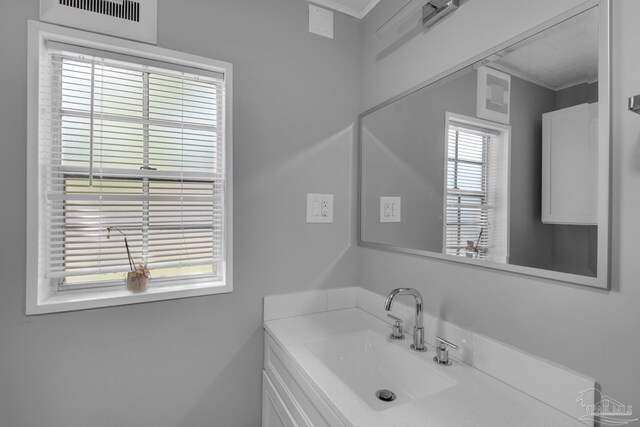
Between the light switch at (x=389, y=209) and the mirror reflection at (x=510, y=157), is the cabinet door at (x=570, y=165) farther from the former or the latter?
the light switch at (x=389, y=209)

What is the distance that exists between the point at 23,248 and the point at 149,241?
1.32ft

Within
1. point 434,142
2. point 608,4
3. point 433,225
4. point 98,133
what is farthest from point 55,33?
point 608,4

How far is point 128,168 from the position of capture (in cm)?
133

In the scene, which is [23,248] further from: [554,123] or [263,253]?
[554,123]

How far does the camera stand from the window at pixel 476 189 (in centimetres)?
102

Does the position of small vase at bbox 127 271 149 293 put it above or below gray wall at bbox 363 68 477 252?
below

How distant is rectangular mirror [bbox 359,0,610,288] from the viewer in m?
0.81

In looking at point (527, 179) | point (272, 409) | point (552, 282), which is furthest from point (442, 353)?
point (272, 409)

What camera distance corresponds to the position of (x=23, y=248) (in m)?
1.12

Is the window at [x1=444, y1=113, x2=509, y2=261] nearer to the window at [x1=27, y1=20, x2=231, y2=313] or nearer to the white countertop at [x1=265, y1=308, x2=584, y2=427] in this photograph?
the white countertop at [x1=265, y1=308, x2=584, y2=427]

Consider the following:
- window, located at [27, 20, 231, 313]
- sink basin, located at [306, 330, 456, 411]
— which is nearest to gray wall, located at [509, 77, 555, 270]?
sink basin, located at [306, 330, 456, 411]

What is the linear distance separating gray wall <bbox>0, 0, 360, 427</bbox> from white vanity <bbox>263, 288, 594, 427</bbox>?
5.9 inches

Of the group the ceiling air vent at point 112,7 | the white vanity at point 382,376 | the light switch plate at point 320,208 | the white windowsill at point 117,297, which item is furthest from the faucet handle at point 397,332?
the ceiling air vent at point 112,7

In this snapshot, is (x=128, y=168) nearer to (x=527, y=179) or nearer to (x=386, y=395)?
(x=386, y=395)
